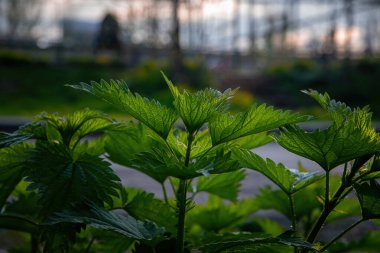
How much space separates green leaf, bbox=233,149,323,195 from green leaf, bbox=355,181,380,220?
0.09m

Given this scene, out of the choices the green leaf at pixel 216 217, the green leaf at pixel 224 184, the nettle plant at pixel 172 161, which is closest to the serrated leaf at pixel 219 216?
the green leaf at pixel 216 217

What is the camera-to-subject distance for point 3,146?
37.4 inches

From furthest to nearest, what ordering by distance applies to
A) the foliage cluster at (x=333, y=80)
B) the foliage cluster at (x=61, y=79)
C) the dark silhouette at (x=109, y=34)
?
1. the dark silhouette at (x=109, y=34)
2. the foliage cluster at (x=333, y=80)
3. the foliage cluster at (x=61, y=79)

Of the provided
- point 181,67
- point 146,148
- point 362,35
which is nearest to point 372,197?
point 146,148

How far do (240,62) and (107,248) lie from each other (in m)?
20.3

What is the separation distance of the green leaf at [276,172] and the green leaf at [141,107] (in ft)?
0.41

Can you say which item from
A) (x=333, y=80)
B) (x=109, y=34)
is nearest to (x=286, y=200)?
(x=333, y=80)

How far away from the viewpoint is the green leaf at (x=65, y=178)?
3.04 feet

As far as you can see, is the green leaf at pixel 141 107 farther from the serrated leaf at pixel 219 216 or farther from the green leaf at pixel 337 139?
the serrated leaf at pixel 219 216

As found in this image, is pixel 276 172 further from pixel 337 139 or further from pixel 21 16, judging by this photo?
pixel 21 16

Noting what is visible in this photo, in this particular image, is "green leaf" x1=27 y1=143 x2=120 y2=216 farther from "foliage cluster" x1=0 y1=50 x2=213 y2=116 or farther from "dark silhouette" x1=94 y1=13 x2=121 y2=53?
"dark silhouette" x1=94 y1=13 x2=121 y2=53

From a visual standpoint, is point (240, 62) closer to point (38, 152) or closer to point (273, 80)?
point (273, 80)

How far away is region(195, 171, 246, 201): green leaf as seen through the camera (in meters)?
1.19

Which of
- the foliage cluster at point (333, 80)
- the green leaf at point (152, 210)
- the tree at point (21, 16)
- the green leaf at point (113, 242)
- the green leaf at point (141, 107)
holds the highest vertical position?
the tree at point (21, 16)
